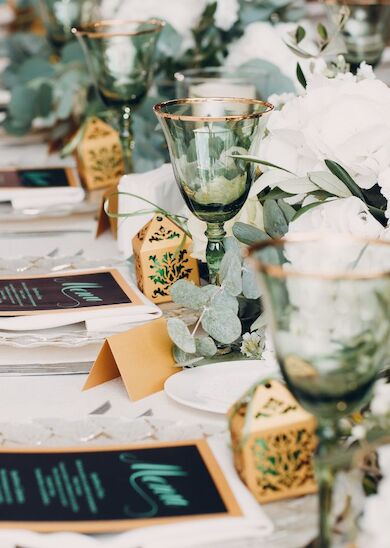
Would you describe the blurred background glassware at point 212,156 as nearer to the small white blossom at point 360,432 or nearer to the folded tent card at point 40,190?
the small white blossom at point 360,432

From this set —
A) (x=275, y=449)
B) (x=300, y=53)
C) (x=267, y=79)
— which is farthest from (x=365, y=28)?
(x=275, y=449)

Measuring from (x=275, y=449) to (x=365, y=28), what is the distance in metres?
1.34

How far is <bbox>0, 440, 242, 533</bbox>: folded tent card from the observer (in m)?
0.70

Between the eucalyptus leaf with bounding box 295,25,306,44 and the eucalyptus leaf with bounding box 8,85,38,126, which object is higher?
the eucalyptus leaf with bounding box 295,25,306,44

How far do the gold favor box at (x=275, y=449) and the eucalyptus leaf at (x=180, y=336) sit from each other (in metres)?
0.22

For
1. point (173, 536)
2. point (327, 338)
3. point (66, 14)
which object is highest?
point (327, 338)

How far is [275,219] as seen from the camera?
1081mm

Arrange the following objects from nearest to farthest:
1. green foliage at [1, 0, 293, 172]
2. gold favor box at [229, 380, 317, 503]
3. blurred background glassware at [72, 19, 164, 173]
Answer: gold favor box at [229, 380, 317, 503], blurred background glassware at [72, 19, 164, 173], green foliage at [1, 0, 293, 172]

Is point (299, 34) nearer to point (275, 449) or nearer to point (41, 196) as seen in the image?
point (41, 196)

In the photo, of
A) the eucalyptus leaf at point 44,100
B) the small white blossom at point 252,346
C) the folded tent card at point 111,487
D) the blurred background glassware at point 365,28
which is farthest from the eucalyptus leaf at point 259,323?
the eucalyptus leaf at point 44,100

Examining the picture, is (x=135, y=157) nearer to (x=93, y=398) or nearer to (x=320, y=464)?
(x=93, y=398)

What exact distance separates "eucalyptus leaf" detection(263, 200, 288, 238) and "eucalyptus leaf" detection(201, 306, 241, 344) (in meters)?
0.13

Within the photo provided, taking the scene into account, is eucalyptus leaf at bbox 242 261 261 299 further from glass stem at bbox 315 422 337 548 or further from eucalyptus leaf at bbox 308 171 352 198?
glass stem at bbox 315 422 337 548

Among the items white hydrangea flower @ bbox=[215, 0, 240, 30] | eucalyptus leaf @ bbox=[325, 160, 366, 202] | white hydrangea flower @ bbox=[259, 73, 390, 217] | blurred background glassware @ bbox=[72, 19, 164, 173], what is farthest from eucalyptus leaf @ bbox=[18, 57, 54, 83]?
eucalyptus leaf @ bbox=[325, 160, 366, 202]
